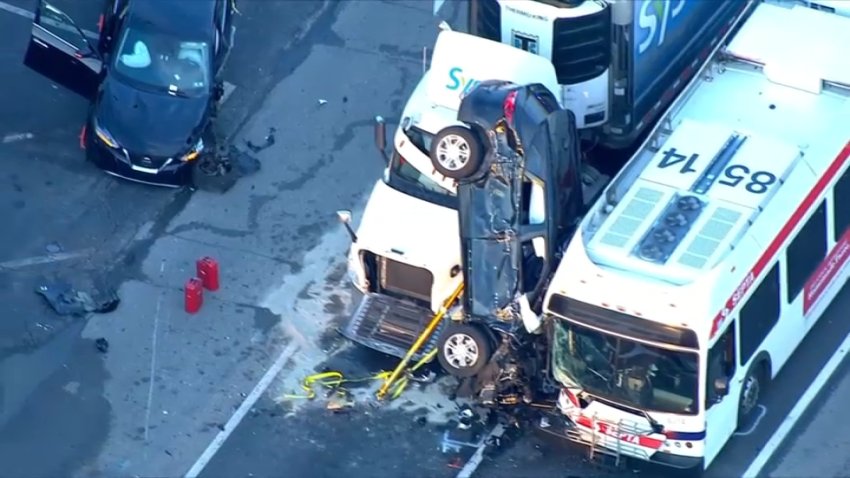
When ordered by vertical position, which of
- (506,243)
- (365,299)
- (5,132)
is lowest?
(5,132)

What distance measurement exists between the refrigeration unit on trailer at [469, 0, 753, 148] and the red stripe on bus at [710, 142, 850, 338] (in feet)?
9.85

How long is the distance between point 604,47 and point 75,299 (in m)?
6.56

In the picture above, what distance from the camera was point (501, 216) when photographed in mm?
20859

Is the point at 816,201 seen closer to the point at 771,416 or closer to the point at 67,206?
the point at 771,416

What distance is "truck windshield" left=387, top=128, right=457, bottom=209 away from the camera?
73.0 ft

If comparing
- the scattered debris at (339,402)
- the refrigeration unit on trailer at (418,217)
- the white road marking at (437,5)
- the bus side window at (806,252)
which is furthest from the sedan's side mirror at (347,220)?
the white road marking at (437,5)

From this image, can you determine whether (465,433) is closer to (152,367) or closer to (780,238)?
(152,367)

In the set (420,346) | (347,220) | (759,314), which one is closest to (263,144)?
(347,220)

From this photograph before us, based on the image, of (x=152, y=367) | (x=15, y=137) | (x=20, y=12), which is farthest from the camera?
(x=20, y=12)

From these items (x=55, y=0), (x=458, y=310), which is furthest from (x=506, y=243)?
(x=55, y=0)

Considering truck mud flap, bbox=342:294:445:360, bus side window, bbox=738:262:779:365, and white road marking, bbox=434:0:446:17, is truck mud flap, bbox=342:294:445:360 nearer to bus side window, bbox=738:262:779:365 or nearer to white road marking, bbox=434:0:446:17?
bus side window, bbox=738:262:779:365

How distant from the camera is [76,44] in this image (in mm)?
25109

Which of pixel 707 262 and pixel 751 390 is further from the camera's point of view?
pixel 751 390

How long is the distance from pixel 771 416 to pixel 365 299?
14.7 feet
